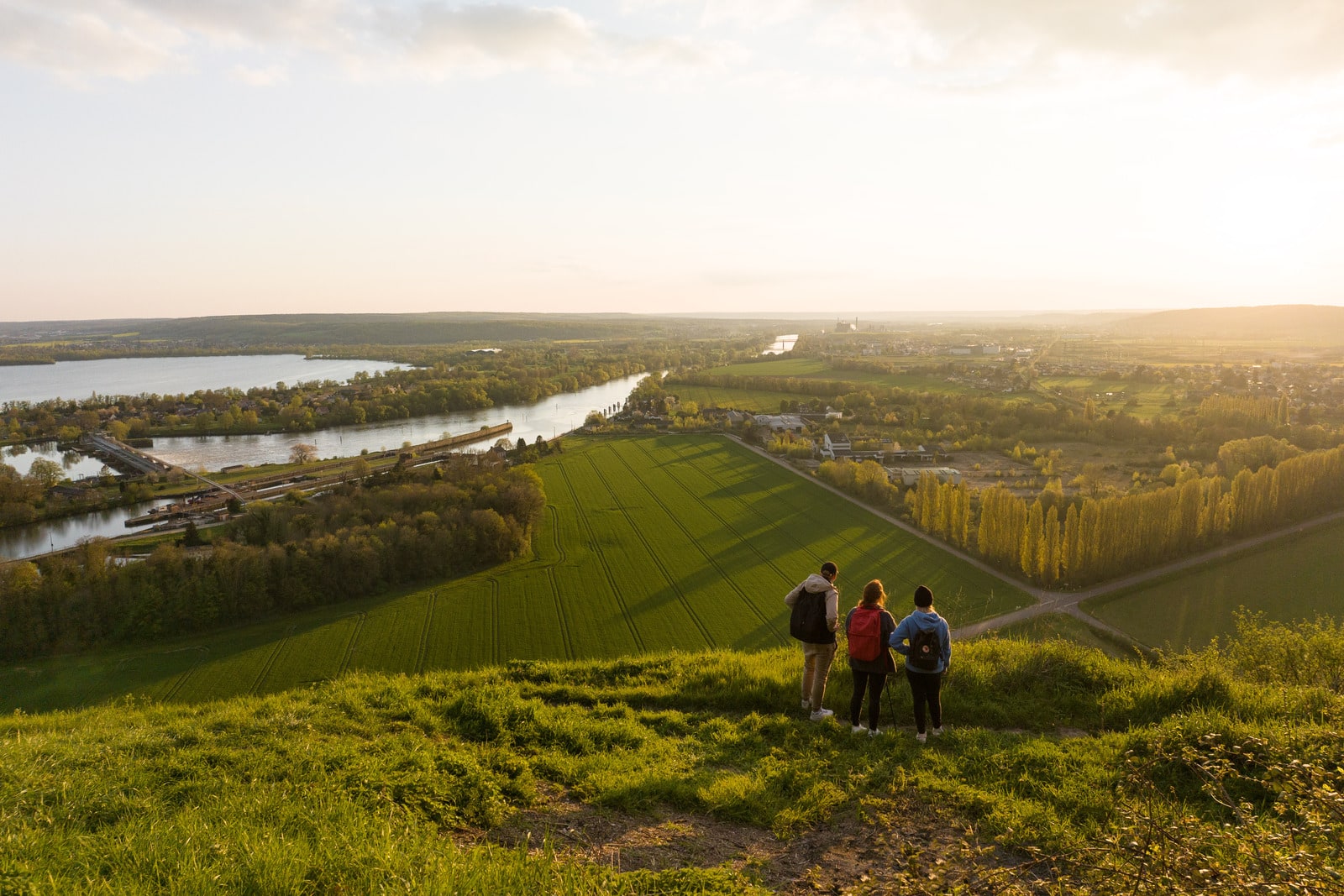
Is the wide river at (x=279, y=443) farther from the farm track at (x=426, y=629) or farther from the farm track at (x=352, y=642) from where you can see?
the farm track at (x=426, y=629)

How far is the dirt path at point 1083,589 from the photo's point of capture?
2452 centimetres

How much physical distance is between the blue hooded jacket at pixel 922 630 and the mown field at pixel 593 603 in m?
15.7

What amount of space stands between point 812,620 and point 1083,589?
1035 inches

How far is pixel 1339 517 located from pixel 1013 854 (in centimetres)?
4272

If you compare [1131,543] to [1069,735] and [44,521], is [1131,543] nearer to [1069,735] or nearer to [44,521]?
[1069,735]

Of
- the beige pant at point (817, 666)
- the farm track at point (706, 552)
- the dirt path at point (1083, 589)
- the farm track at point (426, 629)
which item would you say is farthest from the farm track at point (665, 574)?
the beige pant at point (817, 666)

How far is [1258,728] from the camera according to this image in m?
5.64

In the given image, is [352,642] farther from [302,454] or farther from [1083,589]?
[302,454]

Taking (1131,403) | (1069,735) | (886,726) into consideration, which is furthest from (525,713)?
(1131,403)

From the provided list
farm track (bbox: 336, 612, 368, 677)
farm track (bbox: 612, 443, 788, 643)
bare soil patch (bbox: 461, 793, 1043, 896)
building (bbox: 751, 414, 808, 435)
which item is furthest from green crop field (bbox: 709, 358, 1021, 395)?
bare soil patch (bbox: 461, 793, 1043, 896)

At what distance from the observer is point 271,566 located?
2558 cm

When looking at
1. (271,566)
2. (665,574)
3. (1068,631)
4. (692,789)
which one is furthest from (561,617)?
(692,789)

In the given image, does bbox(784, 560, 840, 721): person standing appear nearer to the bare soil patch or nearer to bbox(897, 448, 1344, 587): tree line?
the bare soil patch

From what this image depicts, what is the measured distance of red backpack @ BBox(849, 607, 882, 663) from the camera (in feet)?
20.9
